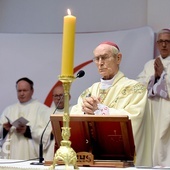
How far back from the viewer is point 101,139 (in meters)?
2.92

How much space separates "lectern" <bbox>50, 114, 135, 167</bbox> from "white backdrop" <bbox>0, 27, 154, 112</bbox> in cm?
399

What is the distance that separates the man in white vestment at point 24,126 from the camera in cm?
698

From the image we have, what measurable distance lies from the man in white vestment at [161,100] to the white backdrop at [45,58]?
0.60 meters

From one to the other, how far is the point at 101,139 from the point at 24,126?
13.5ft

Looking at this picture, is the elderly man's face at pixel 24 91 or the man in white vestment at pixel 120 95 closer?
the man in white vestment at pixel 120 95

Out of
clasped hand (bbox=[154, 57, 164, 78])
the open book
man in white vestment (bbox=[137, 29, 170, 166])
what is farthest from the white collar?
the open book

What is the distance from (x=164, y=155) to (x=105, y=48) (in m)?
2.57

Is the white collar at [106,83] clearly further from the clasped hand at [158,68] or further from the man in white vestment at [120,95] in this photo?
the clasped hand at [158,68]

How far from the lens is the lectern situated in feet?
9.09

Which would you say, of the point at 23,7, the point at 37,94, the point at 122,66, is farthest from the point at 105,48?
the point at 23,7

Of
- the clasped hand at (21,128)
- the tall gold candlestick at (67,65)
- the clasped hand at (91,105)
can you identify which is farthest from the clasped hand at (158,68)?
the tall gold candlestick at (67,65)

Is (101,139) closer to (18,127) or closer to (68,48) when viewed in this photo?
(68,48)

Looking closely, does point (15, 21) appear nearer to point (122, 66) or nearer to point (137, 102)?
point (122, 66)

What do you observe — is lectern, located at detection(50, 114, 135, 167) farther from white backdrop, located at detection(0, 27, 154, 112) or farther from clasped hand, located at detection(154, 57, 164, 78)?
white backdrop, located at detection(0, 27, 154, 112)
